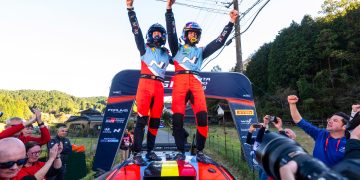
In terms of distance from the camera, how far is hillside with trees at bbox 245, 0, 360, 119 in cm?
3378

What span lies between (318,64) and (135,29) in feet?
132

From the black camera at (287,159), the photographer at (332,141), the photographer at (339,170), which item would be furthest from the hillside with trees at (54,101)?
the photographer at (339,170)

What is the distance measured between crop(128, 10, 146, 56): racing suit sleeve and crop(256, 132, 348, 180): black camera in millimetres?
3618

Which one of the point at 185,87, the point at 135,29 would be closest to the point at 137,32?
the point at 135,29

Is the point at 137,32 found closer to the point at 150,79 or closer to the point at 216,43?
the point at 150,79

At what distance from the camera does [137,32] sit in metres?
5.41

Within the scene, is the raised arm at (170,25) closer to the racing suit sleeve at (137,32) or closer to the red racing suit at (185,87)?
the red racing suit at (185,87)

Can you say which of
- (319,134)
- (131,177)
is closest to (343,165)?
(131,177)

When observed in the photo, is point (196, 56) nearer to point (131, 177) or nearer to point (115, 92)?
point (131, 177)

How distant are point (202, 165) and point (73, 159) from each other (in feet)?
24.7

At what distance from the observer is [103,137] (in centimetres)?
1002

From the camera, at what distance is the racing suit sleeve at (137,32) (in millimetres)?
5383

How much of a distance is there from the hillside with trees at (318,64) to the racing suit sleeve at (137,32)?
30313 millimetres

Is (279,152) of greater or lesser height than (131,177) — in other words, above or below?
above
